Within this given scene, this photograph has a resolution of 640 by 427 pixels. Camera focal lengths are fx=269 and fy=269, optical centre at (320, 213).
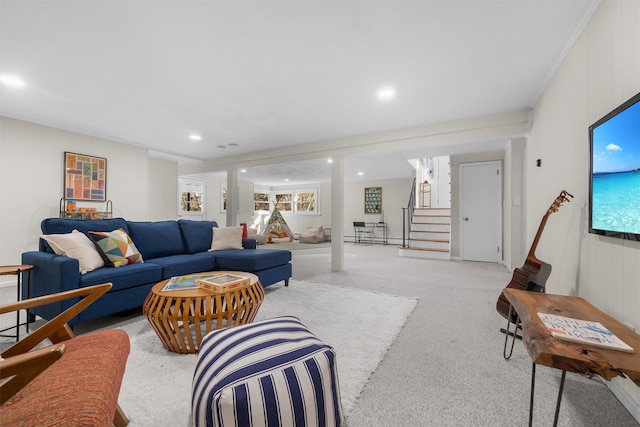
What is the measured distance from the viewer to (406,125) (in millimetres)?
4023

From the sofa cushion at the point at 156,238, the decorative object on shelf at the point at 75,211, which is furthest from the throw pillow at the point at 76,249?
the decorative object on shelf at the point at 75,211

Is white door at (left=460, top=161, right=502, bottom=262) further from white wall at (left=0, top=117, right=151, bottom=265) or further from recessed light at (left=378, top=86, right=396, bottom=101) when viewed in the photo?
white wall at (left=0, top=117, right=151, bottom=265)

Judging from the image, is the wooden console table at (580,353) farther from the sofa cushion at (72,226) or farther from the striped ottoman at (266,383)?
the sofa cushion at (72,226)

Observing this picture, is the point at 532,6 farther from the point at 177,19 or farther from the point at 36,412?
the point at 36,412

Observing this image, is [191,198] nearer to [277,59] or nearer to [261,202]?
Result: [261,202]

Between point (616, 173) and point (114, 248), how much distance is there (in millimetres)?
3803

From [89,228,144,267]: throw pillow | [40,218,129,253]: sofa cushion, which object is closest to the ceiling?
[40,218,129,253]: sofa cushion

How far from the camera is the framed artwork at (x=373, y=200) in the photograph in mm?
9367

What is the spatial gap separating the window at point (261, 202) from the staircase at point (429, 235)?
19.7 ft

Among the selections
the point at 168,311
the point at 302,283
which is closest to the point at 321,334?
the point at 168,311

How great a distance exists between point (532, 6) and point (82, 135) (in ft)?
19.3

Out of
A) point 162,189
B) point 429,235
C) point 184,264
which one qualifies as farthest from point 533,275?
point 162,189

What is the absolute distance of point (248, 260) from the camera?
10.6ft

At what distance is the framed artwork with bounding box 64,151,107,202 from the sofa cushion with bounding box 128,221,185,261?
1.85 meters
